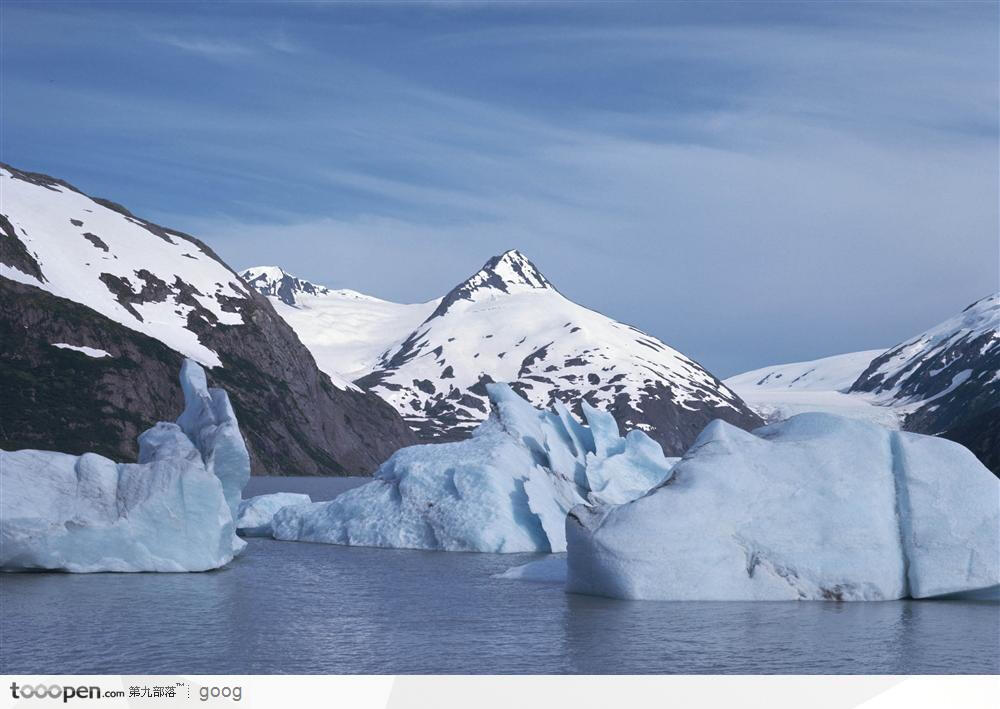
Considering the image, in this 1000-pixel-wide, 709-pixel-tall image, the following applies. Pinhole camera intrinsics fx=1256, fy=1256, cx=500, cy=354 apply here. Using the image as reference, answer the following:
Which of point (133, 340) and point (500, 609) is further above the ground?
point (133, 340)

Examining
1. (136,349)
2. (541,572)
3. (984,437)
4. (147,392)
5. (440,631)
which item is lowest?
(440,631)

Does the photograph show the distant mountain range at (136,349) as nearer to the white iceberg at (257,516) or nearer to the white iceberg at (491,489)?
the white iceberg at (491,489)

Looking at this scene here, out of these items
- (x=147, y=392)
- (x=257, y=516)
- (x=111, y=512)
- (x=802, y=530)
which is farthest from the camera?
(x=147, y=392)

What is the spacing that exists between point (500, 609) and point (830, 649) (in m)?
9.09

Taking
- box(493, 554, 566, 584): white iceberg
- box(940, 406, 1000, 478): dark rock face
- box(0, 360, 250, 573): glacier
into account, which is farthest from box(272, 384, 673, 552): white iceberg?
box(940, 406, 1000, 478): dark rock face

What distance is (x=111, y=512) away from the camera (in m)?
36.1

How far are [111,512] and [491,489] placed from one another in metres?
15.2

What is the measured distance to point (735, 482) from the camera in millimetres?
31562

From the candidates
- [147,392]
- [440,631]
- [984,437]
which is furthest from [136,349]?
[440,631]

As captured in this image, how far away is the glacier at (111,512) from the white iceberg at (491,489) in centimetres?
1033

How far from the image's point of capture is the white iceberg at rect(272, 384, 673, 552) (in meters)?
47.0

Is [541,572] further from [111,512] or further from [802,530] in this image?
[111,512]
